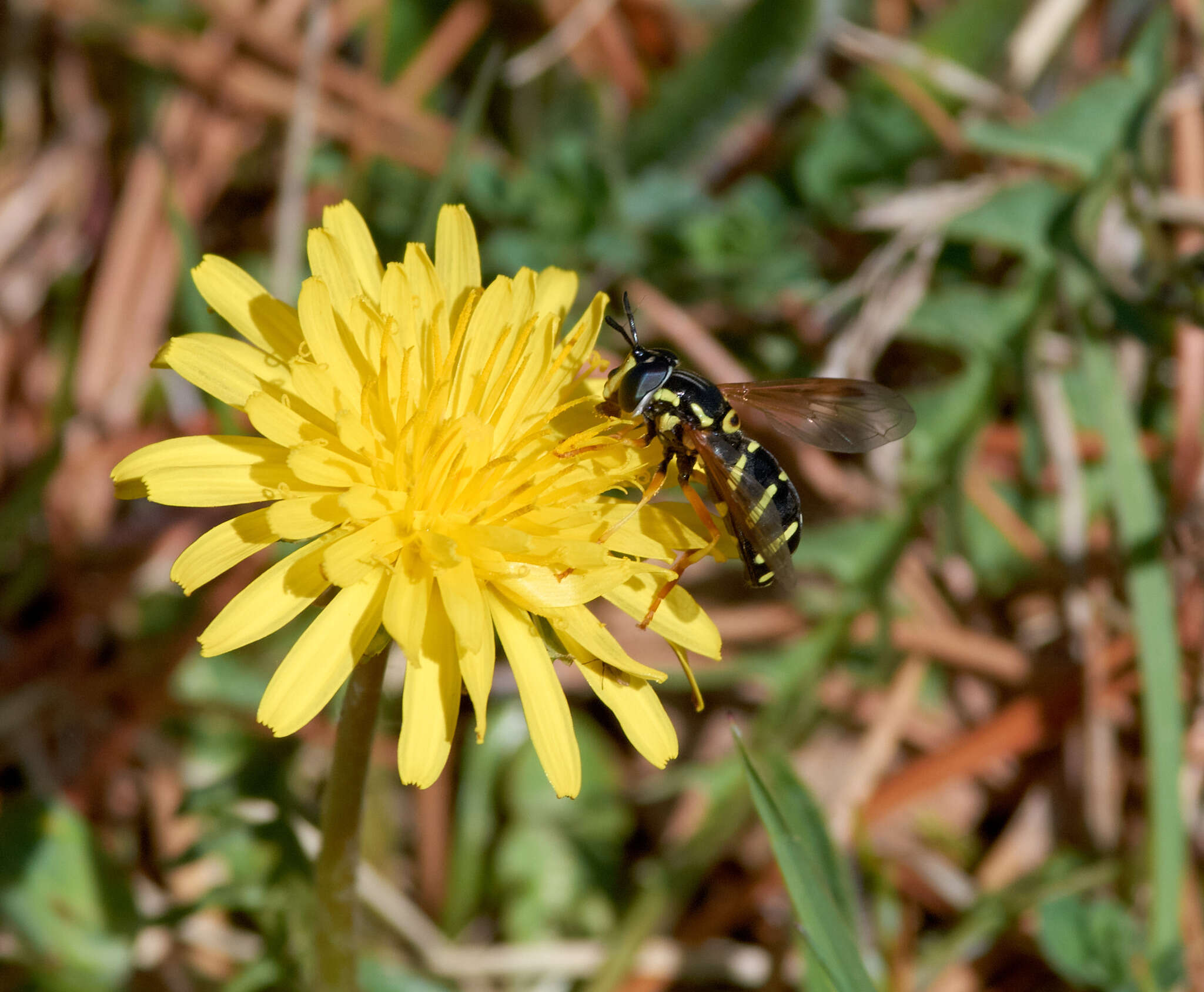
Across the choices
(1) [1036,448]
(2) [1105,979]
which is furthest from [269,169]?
(2) [1105,979]

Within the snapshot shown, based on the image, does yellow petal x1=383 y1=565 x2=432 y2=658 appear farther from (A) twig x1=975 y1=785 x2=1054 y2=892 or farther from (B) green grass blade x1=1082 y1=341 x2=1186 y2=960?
(A) twig x1=975 y1=785 x2=1054 y2=892

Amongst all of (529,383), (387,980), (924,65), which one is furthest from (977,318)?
(387,980)

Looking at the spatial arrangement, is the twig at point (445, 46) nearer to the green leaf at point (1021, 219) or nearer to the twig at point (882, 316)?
the twig at point (882, 316)

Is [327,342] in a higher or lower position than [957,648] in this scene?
higher

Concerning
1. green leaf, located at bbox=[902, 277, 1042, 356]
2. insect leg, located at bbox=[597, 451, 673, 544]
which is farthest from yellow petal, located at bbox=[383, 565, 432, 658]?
green leaf, located at bbox=[902, 277, 1042, 356]

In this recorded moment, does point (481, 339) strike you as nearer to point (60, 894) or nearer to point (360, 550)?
point (360, 550)
